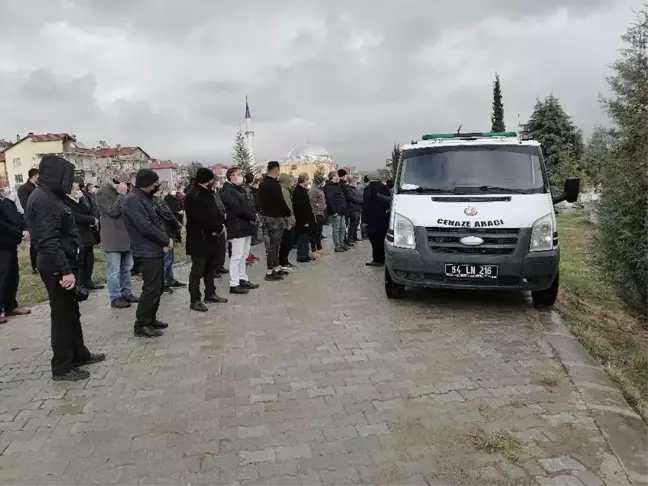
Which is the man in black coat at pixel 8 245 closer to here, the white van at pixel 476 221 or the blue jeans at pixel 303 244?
the white van at pixel 476 221

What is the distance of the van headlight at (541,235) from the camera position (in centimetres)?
669

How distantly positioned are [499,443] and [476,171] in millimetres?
4645

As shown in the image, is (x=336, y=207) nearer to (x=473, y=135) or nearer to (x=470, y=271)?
(x=473, y=135)

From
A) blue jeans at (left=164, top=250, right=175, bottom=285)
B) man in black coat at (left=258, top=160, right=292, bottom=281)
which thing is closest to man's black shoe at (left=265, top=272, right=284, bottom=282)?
man in black coat at (left=258, top=160, right=292, bottom=281)

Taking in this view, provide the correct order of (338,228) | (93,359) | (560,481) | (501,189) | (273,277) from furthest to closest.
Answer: (338,228) → (273,277) → (501,189) → (93,359) → (560,481)

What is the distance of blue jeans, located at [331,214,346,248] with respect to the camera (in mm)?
13633

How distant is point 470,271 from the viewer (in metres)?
6.74

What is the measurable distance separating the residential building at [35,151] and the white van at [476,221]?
80556mm

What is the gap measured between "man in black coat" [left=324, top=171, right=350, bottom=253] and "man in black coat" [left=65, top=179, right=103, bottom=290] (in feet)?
19.2

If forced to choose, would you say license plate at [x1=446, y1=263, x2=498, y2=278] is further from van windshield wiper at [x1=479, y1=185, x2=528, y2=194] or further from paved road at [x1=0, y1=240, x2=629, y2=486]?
van windshield wiper at [x1=479, y1=185, x2=528, y2=194]

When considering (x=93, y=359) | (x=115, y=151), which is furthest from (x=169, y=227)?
(x=115, y=151)

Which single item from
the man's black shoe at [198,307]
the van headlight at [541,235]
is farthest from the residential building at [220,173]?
the van headlight at [541,235]

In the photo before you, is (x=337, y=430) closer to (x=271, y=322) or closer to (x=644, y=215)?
(x=271, y=322)

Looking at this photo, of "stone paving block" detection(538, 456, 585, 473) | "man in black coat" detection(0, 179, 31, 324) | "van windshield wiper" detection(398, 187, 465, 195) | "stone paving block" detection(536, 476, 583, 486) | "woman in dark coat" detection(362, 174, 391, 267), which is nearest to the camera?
"stone paving block" detection(536, 476, 583, 486)
